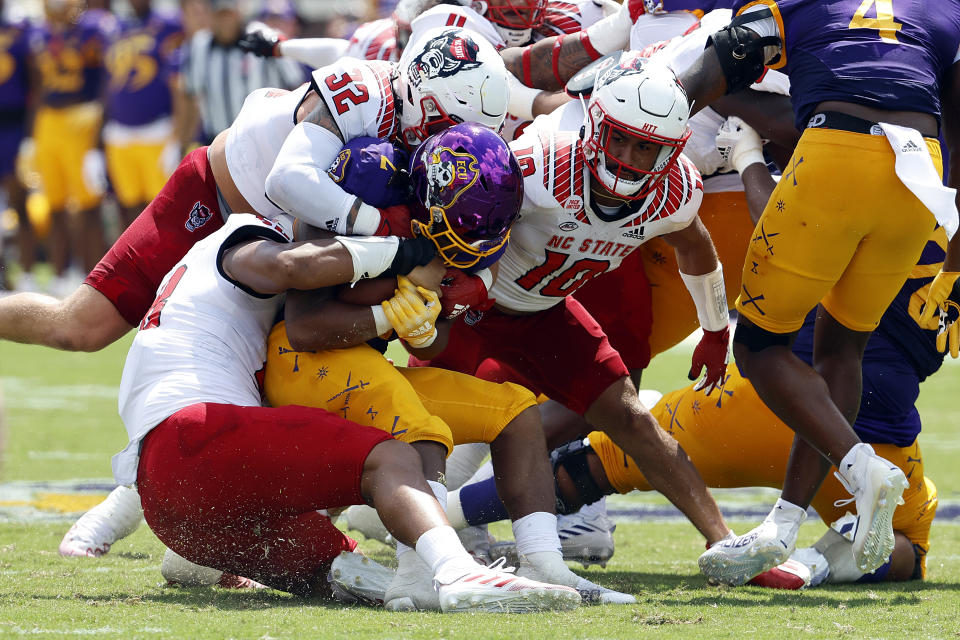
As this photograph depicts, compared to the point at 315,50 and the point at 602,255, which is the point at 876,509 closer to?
the point at 602,255

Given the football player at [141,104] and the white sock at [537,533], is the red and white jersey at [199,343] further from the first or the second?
the football player at [141,104]

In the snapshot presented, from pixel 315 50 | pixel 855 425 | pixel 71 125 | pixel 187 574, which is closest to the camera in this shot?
pixel 187 574

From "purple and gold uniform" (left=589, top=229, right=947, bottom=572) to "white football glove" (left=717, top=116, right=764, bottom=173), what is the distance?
580 mm

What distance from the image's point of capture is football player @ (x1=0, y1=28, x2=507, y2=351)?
12.0 feet

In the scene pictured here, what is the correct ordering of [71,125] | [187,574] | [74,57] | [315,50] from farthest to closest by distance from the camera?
[71,125]
[74,57]
[315,50]
[187,574]

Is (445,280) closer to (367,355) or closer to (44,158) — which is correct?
(367,355)

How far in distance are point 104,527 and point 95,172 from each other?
9186 millimetres

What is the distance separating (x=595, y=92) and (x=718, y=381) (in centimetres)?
108

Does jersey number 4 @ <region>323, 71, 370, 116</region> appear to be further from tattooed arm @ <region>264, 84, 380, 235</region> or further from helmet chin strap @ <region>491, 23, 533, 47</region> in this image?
helmet chin strap @ <region>491, 23, 533, 47</region>

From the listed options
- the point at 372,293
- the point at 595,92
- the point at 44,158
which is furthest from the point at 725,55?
the point at 44,158

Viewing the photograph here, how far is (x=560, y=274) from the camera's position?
13.2 ft

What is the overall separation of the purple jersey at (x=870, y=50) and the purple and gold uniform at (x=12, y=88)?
409 inches

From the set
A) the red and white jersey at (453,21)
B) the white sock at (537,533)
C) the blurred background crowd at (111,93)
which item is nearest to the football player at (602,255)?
the white sock at (537,533)

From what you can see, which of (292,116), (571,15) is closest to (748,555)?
(292,116)
